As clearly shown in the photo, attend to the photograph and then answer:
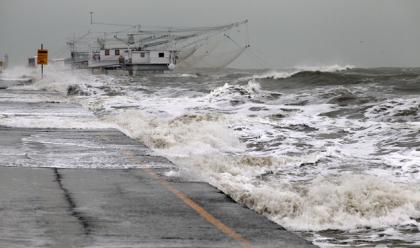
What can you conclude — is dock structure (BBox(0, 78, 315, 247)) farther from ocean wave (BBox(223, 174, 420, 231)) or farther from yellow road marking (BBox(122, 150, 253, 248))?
ocean wave (BBox(223, 174, 420, 231))

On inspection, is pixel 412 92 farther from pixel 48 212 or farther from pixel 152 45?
pixel 152 45

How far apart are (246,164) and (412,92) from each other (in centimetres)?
2889

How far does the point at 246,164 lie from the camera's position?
12742mm

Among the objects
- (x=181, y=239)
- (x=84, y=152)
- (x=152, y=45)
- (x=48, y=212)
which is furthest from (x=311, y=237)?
(x=152, y=45)

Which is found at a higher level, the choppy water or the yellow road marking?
the yellow road marking

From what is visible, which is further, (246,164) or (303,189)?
(246,164)

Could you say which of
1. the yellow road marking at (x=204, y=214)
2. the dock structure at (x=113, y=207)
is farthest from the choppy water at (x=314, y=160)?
the yellow road marking at (x=204, y=214)

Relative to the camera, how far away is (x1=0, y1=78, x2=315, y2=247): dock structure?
6.46 metres

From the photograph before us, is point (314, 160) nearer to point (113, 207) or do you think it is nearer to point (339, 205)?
point (339, 205)

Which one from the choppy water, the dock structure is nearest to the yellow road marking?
the dock structure

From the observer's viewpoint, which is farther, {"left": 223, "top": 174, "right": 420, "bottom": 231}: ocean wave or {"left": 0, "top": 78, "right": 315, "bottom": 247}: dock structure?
{"left": 223, "top": 174, "right": 420, "bottom": 231}: ocean wave

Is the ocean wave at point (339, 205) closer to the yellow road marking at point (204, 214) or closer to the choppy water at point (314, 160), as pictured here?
the choppy water at point (314, 160)

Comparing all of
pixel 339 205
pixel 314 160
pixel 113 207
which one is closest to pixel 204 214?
pixel 113 207

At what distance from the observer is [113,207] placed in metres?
7.85
